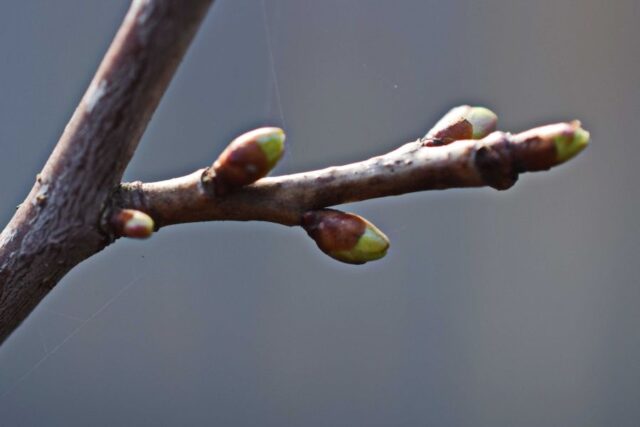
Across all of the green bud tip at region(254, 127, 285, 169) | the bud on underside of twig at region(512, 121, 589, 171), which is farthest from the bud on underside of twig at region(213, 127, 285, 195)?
the bud on underside of twig at region(512, 121, 589, 171)

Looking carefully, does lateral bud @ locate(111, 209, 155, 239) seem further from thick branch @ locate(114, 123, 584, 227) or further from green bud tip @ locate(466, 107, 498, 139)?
green bud tip @ locate(466, 107, 498, 139)

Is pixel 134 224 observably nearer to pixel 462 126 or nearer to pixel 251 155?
pixel 251 155

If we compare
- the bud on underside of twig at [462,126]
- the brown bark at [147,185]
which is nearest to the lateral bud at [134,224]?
the brown bark at [147,185]

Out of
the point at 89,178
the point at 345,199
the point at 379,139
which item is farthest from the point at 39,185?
the point at 379,139

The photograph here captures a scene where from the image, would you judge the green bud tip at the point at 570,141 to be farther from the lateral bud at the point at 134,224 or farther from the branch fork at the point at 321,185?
the lateral bud at the point at 134,224

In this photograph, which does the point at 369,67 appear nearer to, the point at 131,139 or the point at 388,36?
the point at 388,36

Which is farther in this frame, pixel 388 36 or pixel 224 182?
pixel 388 36
